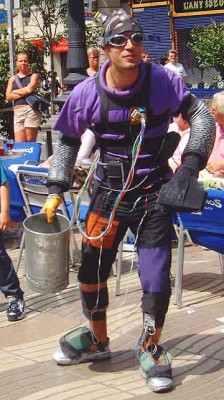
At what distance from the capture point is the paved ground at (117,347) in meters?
4.48

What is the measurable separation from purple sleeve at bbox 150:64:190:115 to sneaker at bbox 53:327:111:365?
1.40m

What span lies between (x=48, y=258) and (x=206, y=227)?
1.65 metres

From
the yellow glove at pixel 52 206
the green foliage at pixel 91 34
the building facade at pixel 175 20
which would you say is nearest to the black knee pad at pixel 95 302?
the yellow glove at pixel 52 206

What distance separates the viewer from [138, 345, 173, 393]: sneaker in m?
4.42

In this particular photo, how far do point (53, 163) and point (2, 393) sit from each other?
1.30 metres

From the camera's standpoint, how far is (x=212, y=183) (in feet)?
19.4

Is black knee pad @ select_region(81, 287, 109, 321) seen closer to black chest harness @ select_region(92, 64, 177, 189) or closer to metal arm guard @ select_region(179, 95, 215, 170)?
black chest harness @ select_region(92, 64, 177, 189)

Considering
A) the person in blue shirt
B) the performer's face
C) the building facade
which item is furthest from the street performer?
the building facade

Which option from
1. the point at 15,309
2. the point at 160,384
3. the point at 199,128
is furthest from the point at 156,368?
the point at 15,309

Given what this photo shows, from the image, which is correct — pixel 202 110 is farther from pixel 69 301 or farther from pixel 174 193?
pixel 69 301

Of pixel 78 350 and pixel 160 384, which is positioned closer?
pixel 160 384

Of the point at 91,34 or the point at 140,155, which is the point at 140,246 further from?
the point at 91,34

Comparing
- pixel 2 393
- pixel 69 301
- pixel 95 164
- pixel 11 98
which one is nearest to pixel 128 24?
pixel 95 164

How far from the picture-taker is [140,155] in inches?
173
